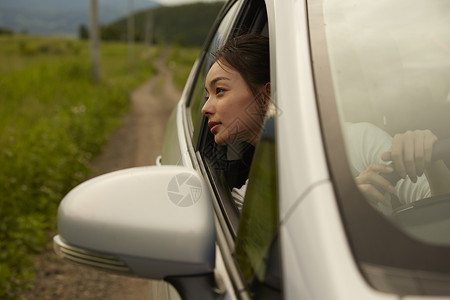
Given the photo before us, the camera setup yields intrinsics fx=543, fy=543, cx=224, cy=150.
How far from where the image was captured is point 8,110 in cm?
863

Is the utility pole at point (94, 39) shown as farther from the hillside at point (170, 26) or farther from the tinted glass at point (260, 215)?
the hillside at point (170, 26)

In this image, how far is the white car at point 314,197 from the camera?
0.75m

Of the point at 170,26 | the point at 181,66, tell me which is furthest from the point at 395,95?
the point at 170,26

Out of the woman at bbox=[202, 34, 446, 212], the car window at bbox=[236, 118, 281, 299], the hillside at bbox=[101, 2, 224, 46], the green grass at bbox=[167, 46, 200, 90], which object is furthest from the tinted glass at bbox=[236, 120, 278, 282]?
the hillside at bbox=[101, 2, 224, 46]

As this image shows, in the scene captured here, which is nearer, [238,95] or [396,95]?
[396,95]

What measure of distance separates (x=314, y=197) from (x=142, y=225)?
338 mm

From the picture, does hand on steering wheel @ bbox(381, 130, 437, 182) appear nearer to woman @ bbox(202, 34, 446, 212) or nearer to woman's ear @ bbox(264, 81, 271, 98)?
woman @ bbox(202, 34, 446, 212)

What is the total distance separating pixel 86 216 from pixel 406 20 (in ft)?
3.12

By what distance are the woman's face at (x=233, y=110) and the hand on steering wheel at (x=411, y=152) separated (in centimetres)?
37

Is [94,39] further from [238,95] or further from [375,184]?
[375,184]

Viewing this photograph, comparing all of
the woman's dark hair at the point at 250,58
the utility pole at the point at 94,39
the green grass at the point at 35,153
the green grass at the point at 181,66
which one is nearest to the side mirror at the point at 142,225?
the woman's dark hair at the point at 250,58

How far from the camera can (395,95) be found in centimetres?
136

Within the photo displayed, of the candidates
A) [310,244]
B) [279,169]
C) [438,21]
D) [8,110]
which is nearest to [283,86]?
[279,169]

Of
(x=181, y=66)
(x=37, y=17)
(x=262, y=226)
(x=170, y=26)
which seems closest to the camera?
(x=262, y=226)
